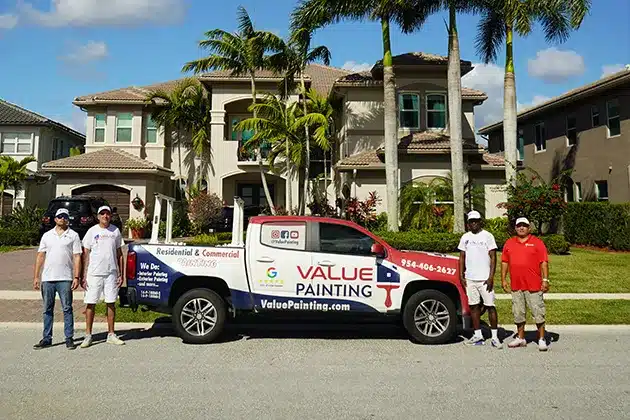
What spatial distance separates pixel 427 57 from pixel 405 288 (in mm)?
18553

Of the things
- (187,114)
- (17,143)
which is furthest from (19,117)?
(187,114)

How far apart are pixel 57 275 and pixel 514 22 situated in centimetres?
1817

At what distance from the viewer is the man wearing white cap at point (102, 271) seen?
7.22 m

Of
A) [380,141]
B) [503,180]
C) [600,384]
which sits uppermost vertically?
[380,141]

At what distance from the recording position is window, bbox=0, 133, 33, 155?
2989 cm

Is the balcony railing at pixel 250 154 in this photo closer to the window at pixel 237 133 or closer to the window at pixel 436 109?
the window at pixel 237 133

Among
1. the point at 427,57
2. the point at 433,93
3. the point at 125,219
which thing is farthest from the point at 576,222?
the point at 125,219

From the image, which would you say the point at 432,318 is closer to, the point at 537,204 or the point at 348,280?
the point at 348,280

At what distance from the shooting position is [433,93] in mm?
22828

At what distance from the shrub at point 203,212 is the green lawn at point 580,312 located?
15824 mm

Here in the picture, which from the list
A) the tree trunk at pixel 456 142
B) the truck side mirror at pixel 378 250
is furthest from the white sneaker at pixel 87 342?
the tree trunk at pixel 456 142

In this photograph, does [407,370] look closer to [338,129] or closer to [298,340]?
[298,340]

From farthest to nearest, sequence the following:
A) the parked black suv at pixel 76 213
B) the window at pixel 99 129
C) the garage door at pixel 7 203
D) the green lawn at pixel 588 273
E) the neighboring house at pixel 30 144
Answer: the neighboring house at pixel 30 144
the garage door at pixel 7 203
the window at pixel 99 129
the parked black suv at pixel 76 213
the green lawn at pixel 588 273

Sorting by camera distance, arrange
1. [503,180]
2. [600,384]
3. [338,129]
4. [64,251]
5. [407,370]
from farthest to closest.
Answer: [338,129] → [503,180] → [64,251] → [407,370] → [600,384]
